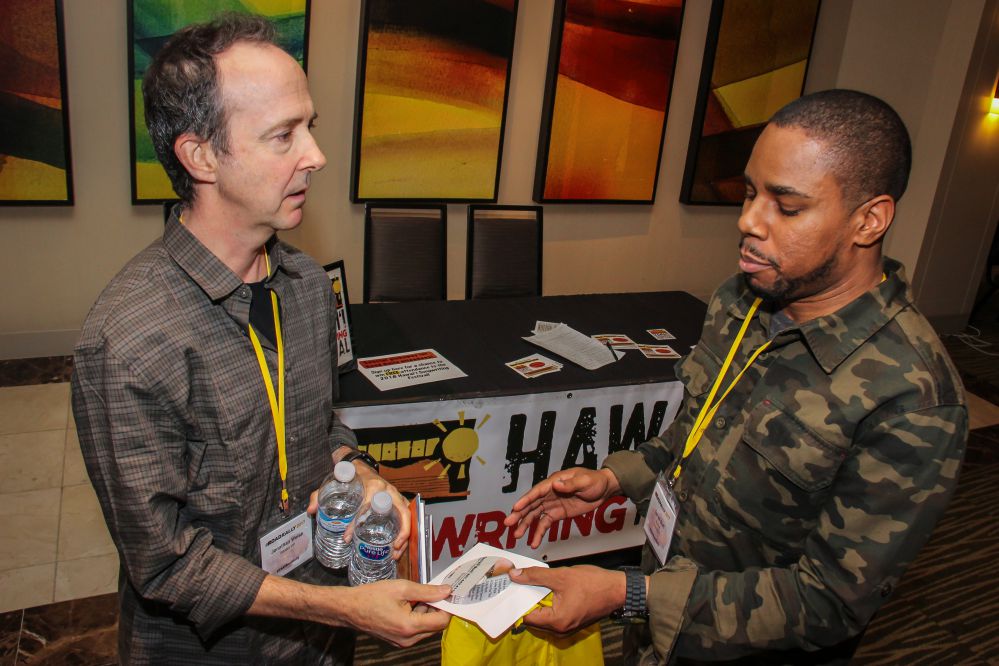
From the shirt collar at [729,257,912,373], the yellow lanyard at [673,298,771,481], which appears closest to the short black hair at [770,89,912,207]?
the shirt collar at [729,257,912,373]

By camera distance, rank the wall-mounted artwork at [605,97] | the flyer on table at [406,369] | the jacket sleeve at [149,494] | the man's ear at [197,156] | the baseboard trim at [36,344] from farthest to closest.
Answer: the wall-mounted artwork at [605,97], the baseboard trim at [36,344], the flyer on table at [406,369], the man's ear at [197,156], the jacket sleeve at [149,494]

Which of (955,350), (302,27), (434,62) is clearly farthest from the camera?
(955,350)

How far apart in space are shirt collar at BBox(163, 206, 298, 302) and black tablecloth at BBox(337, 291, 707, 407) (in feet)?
3.85

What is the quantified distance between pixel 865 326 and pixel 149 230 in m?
3.98

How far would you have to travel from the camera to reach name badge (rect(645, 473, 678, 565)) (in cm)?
155

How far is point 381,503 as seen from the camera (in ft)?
4.44

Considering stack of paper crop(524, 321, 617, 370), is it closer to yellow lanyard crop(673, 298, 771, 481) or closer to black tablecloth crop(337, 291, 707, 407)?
black tablecloth crop(337, 291, 707, 407)

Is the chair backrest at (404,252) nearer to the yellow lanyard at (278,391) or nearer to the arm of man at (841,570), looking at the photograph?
the yellow lanyard at (278,391)

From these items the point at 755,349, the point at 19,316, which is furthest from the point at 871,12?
the point at 19,316

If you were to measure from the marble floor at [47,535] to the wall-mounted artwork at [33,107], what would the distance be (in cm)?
108

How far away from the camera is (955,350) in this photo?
5.82m

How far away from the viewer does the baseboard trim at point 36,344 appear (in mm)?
4055

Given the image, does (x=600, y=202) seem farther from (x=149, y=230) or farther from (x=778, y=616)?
(x=778, y=616)

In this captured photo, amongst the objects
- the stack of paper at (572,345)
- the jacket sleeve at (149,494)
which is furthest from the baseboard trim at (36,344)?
the jacket sleeve at (149,494)
